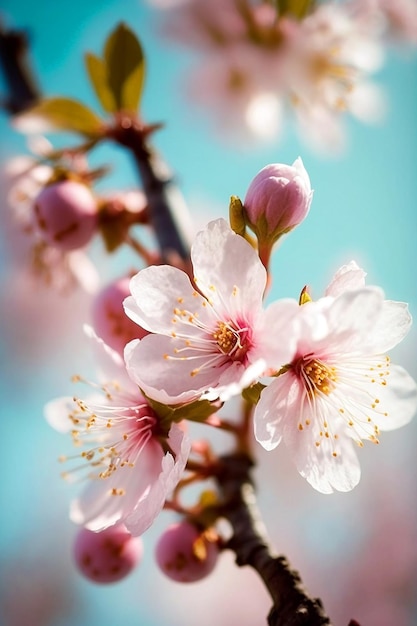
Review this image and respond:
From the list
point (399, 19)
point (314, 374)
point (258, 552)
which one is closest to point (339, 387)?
point (314, 374)

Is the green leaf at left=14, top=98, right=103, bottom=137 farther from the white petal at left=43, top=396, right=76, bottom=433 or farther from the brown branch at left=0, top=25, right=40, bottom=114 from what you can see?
the white petal at left=43, top=396, right=76, bottom=433

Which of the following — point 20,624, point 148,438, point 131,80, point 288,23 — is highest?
point 288,23

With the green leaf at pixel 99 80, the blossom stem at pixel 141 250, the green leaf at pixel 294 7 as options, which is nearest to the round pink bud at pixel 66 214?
the blossom stem at pixel 141 250

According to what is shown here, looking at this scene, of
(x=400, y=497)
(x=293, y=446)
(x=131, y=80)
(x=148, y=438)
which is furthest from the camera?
(x=400, y=497)

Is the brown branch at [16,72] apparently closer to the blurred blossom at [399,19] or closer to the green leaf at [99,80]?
the green leaf at [99,80]

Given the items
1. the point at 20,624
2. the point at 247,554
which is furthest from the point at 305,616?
the point at 20,624

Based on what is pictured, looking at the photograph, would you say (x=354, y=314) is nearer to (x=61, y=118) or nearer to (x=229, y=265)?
(x=229, y=265)

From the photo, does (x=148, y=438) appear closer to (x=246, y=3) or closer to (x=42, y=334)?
(x=246, y=3)
